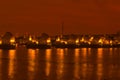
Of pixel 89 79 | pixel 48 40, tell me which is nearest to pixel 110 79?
pixel 89 79

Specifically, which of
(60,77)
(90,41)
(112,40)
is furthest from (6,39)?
(60,77)

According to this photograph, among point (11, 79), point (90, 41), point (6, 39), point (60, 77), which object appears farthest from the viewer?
point (90, 41)

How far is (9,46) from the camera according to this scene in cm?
9075

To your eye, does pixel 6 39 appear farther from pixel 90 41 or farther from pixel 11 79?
pixel 11 79

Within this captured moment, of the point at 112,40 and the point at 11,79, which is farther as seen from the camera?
the point at 112,40

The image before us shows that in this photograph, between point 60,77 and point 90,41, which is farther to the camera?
point 90,41

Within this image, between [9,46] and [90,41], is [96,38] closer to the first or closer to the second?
[90,41]

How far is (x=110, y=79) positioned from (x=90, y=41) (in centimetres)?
12672

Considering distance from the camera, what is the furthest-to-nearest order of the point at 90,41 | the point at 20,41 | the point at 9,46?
the point at 20,41
the point at 90,41
the point at 9,46

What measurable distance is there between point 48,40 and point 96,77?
95565mm

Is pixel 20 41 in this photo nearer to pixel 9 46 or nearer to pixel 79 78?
pixel 9 46

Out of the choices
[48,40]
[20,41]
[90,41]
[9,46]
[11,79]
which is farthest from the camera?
[20,41]

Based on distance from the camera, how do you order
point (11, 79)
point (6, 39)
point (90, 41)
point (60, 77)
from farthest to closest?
point (90, 41)
point (6, 39)
point (60, 77)
point (11, 79)

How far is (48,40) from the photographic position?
4508 inches
